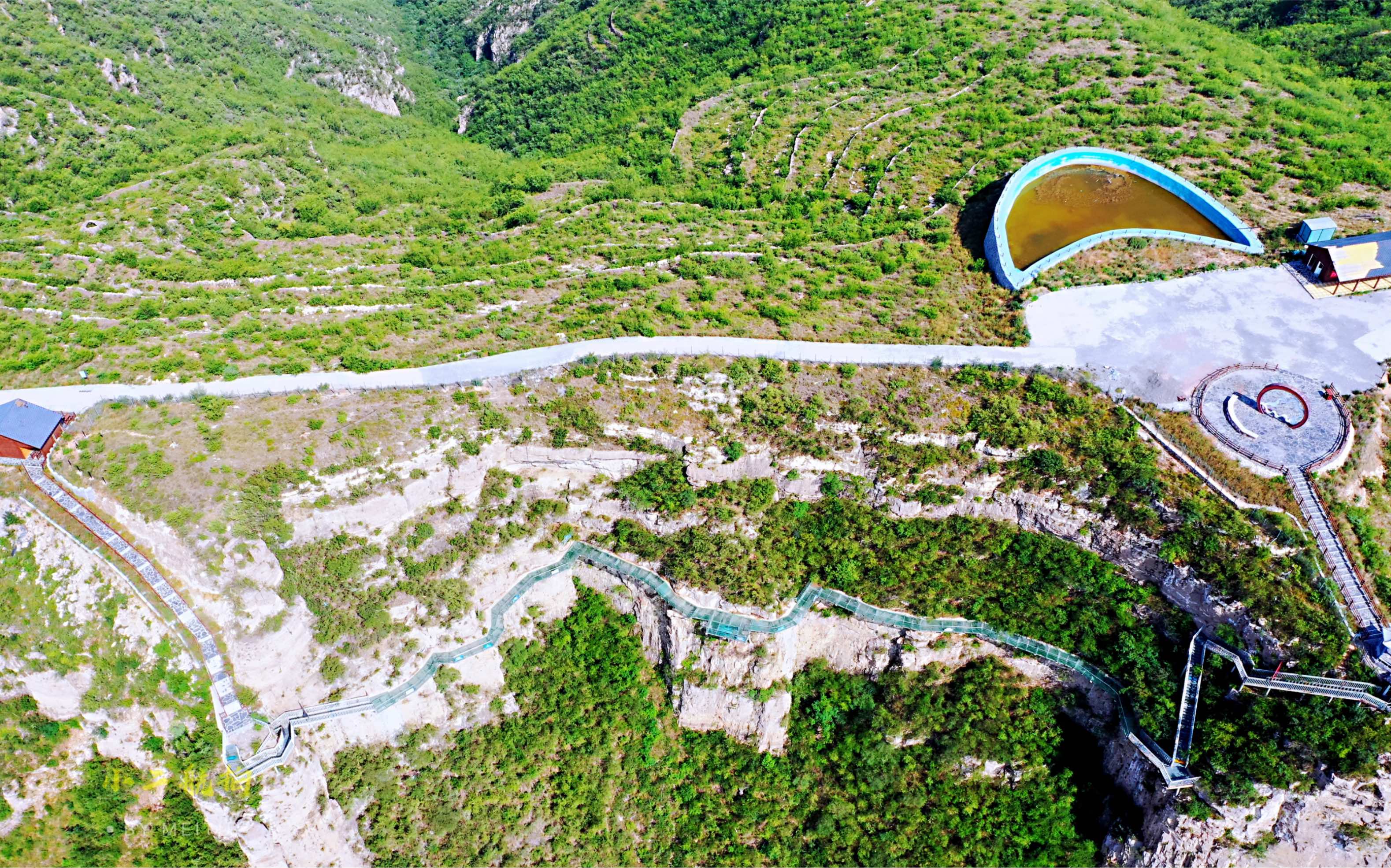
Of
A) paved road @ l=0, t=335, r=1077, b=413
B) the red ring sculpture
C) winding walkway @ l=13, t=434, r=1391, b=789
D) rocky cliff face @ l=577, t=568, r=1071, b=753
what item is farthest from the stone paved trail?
the red ring sculpture

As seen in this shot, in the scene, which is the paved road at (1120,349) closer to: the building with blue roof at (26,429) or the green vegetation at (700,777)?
the building with blue roof at (26,429)

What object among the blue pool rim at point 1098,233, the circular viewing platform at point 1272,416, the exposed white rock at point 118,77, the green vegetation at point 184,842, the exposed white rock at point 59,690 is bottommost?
the green vegetation at point 184,842

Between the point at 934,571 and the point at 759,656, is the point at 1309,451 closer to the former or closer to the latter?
the point at 934,571

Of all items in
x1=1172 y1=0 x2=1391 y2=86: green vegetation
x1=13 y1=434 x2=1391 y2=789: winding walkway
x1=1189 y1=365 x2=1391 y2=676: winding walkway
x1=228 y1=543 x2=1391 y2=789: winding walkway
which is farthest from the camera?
x1=1172 y1=0 x2=1391 y2=86: green vegetation

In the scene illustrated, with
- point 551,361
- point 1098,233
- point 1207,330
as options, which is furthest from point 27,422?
point 1207,330

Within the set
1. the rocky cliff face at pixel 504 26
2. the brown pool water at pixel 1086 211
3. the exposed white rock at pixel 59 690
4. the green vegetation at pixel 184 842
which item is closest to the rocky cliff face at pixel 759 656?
the green vegetation at pixel 184 842

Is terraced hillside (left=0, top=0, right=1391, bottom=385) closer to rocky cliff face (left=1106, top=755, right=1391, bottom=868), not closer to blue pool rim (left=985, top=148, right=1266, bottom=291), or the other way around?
blue pool rim (left=985, top=148, right=1266, bottom=291)
